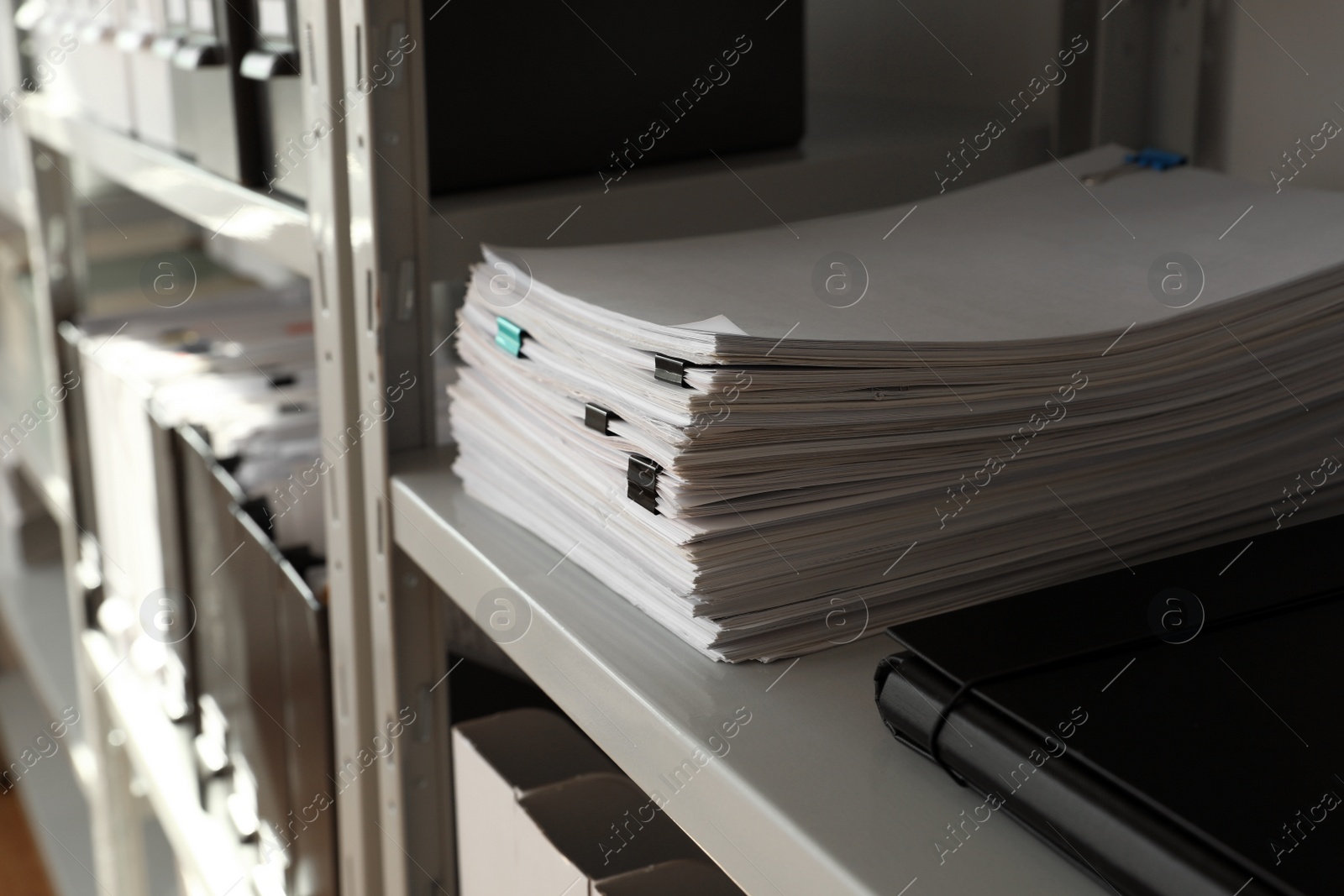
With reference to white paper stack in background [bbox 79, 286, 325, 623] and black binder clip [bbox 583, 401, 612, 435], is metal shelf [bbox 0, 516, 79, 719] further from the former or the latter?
black binder clip [bbox 583, 401, 612, 435]

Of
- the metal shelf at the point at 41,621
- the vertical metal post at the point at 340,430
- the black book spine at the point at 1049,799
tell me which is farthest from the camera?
the metal shelf at the point at 41,621

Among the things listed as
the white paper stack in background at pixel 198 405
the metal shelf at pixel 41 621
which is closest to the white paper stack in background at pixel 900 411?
the white paper stack in background at pixel 198 405

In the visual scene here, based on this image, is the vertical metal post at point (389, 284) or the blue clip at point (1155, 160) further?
the blue clip at point (1155, 160)

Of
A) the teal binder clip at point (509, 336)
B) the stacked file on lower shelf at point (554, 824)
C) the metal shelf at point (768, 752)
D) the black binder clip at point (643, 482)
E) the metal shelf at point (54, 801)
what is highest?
the teal binder clip at point (509, 336)

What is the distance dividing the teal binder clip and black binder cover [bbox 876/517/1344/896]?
0.79 ft

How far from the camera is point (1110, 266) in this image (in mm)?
570

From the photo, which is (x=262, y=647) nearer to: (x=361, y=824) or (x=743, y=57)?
(x=361, y=824)

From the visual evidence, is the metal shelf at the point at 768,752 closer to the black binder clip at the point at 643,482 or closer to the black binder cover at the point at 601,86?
the black binder clip at the point at 643,482

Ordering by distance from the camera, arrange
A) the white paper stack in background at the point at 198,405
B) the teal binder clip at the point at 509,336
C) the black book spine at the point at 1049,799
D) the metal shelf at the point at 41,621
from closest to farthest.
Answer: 1. the black book spine at the point at 1049,799
2. the teal binder clip at the point at 509,336
3. the white paper stack in background at the point at 198,405
4. the metal shelf at the point at 41,621

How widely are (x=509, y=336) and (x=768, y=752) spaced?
0.82 ft

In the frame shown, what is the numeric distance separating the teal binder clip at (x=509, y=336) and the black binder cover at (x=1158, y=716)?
9.4 inches

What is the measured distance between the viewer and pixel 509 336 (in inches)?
22.7

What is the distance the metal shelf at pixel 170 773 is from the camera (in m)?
1.14

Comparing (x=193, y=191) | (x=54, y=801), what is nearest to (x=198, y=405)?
(x=193, y=191)
